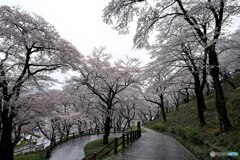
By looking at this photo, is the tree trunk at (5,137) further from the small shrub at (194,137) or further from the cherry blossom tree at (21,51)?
the small shrub at (194,137)

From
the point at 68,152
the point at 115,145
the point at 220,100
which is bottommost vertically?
the point at 68,152

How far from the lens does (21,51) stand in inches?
422

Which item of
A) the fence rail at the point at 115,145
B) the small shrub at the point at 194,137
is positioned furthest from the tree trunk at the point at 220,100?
the fence rail at the point at 115,145

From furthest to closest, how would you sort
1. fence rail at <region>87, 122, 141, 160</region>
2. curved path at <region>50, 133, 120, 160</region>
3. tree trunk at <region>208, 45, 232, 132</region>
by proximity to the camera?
curved path at <region>50, 133, 120, 160</region>
tree trunk at <region>208, 45, 232, 132</region>
fence rail at <region>87, 122, 141, 160</region>

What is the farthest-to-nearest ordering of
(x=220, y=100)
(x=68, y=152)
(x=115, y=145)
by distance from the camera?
(x=68, y=152), (x=115, y=145), (x=220, y=100)

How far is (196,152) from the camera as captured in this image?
28.3ft

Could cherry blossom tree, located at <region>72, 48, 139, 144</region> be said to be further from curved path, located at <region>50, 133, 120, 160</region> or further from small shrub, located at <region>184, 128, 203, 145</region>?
small shrub, located at <region>184, 128, 203, 145</region>

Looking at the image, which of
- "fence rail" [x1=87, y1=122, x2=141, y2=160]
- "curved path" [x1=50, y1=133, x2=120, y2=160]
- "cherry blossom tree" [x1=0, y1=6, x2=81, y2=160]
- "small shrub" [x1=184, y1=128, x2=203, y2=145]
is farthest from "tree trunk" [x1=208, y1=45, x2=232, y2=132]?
"curved path" [x1=50, y1=133, x2=120, y2=160]

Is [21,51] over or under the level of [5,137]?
over

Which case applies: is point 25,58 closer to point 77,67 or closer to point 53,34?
point 53,34

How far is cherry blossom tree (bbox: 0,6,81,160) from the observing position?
963cm

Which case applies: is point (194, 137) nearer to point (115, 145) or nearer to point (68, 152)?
point (115, 145)

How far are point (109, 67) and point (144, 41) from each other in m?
11.4

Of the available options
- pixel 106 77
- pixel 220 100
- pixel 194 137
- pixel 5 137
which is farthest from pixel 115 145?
pixel 106 77
